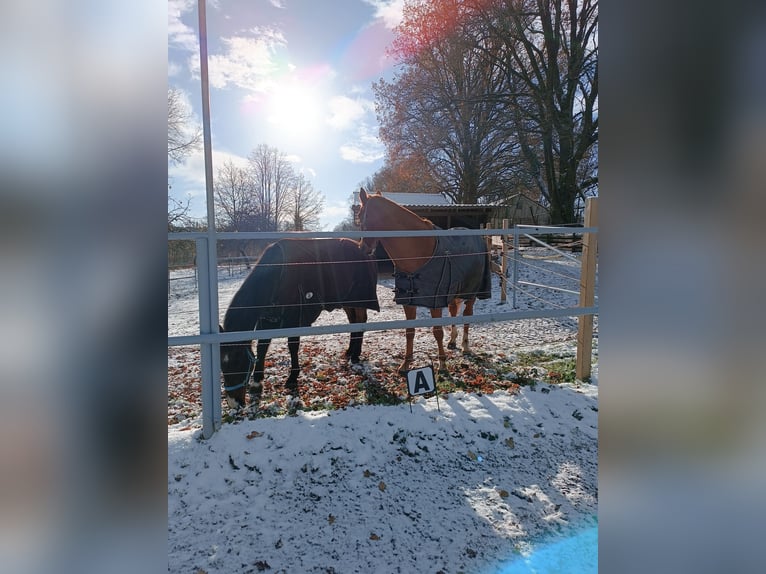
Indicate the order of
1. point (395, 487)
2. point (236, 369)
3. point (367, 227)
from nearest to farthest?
point (395, 487) → point (236, 369) → point (367, 227)

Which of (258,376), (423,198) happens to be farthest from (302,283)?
(423,198)

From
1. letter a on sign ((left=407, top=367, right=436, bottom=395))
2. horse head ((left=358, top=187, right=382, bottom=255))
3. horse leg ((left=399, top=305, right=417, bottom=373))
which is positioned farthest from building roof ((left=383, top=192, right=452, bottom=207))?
letter a on sign ((left=407, top=367, right=436, bottom=395))

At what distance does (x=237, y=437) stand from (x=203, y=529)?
615 mm

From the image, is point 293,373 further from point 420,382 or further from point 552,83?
point 552,83

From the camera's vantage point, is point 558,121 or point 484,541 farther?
point 558,121

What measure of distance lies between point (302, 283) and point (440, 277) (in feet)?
4.73

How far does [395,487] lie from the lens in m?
2.03

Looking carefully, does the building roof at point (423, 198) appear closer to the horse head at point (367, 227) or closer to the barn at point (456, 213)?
the barn at point (456, 213)

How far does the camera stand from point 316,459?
7.17 feet
